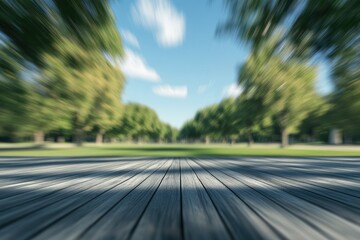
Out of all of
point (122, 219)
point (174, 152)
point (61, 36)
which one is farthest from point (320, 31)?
point (174, 152)

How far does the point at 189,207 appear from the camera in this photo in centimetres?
282

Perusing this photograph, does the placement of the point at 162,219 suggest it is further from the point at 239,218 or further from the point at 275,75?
the point at 275,75

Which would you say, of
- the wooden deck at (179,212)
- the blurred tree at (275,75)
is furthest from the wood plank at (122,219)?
the blurred tree at (275,75)

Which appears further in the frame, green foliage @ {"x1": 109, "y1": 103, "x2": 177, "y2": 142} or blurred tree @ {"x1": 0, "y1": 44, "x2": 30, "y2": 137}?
green foliage @ {"x1": 109, "y1": 103, "x2": 177, "y2": 142}

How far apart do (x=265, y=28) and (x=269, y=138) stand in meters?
82.5

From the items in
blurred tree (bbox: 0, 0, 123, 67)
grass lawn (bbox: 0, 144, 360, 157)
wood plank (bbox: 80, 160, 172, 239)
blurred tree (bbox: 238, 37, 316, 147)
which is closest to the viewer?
wood plank (bbox: 80, 160, 172, 239)

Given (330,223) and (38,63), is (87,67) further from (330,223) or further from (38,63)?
(330,223)

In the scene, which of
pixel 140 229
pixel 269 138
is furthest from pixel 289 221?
pixel 269 138

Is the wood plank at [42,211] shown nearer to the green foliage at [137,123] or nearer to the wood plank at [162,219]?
the wood plank at [162,219]

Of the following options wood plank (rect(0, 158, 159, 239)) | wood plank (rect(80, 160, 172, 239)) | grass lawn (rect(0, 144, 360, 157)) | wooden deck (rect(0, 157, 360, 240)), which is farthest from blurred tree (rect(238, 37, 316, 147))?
grass lawn (rect(0, 144, 360, 157))

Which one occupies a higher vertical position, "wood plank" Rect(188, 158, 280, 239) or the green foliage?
the green foliage

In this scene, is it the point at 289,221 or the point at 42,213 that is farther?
the point at 42,213

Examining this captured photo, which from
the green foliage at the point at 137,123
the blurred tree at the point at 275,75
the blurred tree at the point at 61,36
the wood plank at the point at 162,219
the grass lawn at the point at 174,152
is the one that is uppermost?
the green foliage at the point at 137,123

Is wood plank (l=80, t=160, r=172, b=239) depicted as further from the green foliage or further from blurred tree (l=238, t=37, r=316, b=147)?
the green foliage
